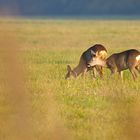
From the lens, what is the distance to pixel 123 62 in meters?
17.9

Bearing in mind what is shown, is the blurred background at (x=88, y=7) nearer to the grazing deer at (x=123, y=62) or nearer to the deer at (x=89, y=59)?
the deer at (x=89, y=59)

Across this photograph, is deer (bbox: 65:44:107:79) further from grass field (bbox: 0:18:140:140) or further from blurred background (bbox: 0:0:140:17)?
blurred background (bbox: 0:0:140:17)

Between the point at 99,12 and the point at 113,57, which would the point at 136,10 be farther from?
the point at 113,57

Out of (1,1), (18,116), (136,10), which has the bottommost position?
(18,116)

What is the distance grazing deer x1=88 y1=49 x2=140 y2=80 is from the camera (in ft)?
57.8

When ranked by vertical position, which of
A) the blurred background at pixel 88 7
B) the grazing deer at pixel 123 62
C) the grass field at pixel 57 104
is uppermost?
the blurred background at pixel 88 7

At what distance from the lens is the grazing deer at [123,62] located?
1761cm

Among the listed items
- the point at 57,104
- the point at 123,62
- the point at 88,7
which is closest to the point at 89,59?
the point at 123,62

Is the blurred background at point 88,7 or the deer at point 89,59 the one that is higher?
the blurred background at point 88,7

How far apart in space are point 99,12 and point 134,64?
106 metres

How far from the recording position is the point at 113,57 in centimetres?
1828

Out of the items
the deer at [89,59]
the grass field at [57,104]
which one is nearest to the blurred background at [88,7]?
the deer at [89,59]

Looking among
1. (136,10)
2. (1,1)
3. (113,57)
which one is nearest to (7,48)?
(1,1)

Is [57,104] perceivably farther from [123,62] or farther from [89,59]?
[89,59]
